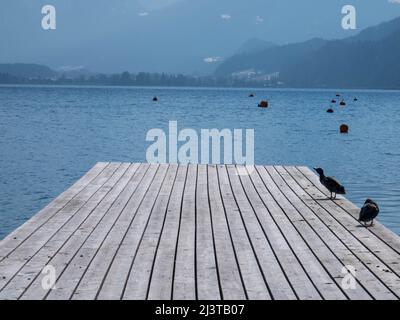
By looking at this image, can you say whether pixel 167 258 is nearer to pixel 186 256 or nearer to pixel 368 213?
pixel 186 256

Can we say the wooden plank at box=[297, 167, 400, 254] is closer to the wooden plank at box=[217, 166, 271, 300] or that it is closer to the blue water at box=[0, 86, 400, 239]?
the wooden plank at box=[217, 166, 271, 300]

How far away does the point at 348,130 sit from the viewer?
5091 centimetres

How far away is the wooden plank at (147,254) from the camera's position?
6.33 metres

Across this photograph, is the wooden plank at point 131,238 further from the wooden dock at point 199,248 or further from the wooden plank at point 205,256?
the wooden plank at point 205,256

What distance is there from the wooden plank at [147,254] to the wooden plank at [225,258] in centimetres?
72

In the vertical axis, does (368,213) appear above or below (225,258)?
above

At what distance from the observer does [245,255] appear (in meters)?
7.73

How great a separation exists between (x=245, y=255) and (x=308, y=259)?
27.4 inches

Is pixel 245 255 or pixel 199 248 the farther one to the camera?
pixel 199 248

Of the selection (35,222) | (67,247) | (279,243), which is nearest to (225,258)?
(279,243)

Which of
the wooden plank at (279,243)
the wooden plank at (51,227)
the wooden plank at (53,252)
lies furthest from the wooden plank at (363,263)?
the wooden plank at (51,227)

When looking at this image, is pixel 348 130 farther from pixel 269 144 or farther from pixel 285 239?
pixel 285 239

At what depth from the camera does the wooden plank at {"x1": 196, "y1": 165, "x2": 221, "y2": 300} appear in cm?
634
